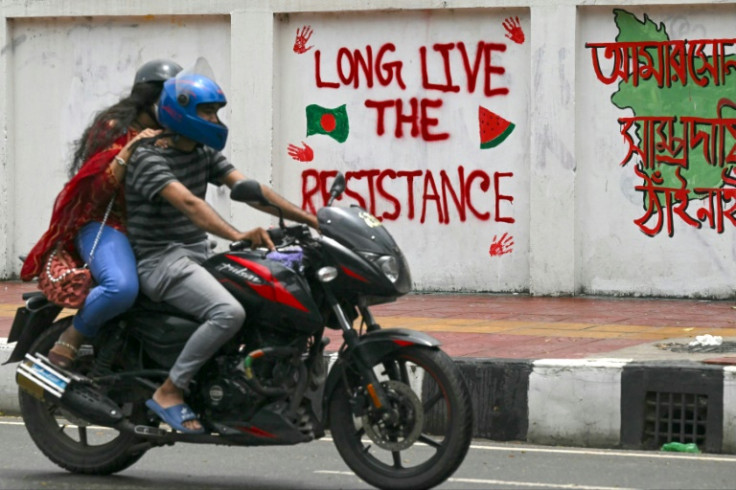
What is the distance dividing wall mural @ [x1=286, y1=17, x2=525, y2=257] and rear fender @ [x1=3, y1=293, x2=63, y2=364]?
742 cm

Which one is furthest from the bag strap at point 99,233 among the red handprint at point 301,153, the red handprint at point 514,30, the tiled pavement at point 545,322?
the red handprint at point 301,153

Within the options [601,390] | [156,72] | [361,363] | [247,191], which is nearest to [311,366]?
[361,363]

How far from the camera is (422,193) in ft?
46.6

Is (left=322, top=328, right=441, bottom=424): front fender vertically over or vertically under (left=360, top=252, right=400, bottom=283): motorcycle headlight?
under

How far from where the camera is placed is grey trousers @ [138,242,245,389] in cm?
631

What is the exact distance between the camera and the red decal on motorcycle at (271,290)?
6242 mm

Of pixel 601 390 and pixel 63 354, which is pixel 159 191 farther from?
pixel 601 390

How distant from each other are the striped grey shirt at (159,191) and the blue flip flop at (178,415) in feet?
2.28

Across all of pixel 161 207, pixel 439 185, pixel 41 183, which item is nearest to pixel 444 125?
pixel 439 185

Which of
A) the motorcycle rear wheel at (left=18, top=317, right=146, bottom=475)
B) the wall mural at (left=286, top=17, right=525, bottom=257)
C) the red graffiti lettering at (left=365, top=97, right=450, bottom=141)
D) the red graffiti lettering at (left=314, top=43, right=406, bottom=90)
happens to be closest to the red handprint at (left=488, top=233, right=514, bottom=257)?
the wall mural at (left=286, top=17, right=525, bottom=257)

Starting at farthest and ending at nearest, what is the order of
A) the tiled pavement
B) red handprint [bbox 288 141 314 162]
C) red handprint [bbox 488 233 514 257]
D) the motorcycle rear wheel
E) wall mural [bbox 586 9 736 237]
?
1. red handprint [bbox 288 141 314 162]
2. red handprint [bbox 488 233 514 257]
3. wall mural [bbox 586 9 736 237]
4. the tiled pavement
5. the motorcycle rear wheel

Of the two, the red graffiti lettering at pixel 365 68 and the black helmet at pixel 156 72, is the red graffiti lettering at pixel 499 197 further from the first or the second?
the black helmet at pixel 156 72

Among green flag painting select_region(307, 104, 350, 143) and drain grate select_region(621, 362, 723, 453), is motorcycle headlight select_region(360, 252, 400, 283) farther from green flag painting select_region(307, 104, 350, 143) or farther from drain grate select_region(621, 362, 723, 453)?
green flag painting select_region(307, 104, 350, 143)

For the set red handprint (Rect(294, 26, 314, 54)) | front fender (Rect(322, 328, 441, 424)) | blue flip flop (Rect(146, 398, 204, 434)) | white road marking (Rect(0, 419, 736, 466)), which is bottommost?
white road marking (Rect(0, 419, 736, 466))
